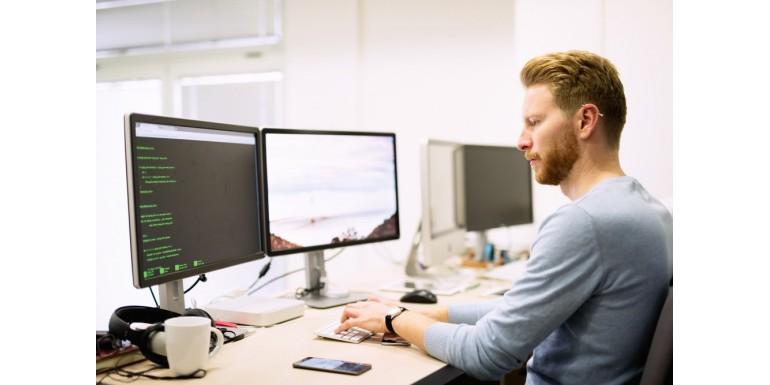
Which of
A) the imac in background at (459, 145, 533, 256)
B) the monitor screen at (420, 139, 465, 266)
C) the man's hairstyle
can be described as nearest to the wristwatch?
the man's hairstyle

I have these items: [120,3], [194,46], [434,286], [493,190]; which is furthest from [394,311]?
[120,3]

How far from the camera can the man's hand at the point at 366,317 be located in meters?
1.45

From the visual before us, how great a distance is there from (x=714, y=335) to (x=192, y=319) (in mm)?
917

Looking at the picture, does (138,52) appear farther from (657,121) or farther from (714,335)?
(714,335)

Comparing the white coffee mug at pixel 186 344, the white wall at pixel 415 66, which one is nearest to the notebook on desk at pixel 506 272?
the white wall at pixel 415 66

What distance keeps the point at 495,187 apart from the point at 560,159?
1473 mm

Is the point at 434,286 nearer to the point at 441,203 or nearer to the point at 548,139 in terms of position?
the point at 441,203

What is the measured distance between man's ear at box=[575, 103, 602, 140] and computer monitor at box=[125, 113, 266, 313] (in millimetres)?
844

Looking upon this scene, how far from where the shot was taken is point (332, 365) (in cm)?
126

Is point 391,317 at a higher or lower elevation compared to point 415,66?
lower

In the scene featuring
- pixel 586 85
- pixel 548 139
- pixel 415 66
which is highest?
pixel 415 66

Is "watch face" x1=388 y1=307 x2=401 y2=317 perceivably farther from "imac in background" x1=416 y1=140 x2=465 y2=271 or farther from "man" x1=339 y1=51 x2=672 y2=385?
"imac in background" x1=416 y1=140 x2=465 y2=271

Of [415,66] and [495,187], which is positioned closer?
[495,187]

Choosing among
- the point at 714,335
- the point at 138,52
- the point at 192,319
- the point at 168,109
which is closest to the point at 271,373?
the point at 192,319
